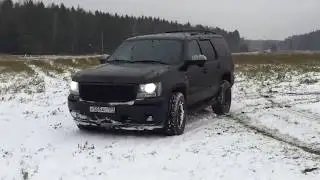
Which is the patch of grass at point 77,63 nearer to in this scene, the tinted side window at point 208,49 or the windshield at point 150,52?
the tinted side window at point 208,49

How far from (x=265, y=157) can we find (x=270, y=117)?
12.9ft

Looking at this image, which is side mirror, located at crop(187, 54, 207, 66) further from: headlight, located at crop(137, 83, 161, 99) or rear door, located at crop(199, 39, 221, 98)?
headlight, located at crop(137, 83, 161, 99)

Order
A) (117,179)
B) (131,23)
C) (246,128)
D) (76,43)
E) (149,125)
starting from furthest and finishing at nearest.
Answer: (131,23) → (76,43) → (246,128) → (149,125) → (117,179)

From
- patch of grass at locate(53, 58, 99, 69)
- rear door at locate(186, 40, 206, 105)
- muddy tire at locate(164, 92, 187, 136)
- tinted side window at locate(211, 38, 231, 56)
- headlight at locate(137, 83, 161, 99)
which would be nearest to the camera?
headlight at locate(137, 83, 161, 99)

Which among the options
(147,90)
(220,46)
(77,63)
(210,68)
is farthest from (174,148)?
(77,63)

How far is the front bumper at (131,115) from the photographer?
9.20m

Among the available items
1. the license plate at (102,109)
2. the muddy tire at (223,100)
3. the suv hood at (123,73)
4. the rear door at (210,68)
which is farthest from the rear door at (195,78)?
the license plate at (102,109)

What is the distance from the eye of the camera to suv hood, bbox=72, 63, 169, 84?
30.2ft

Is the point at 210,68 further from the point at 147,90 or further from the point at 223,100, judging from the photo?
the point at 147,90

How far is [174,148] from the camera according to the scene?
8547 millimetres

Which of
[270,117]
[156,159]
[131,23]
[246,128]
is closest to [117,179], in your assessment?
[156,159]

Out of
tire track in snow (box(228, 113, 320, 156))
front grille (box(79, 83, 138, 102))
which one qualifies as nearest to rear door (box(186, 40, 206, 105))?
tire track in snow (box(228, 113, 320, 156))

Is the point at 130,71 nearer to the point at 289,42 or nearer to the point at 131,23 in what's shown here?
the point at 131,23

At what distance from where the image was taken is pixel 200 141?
9023mm
